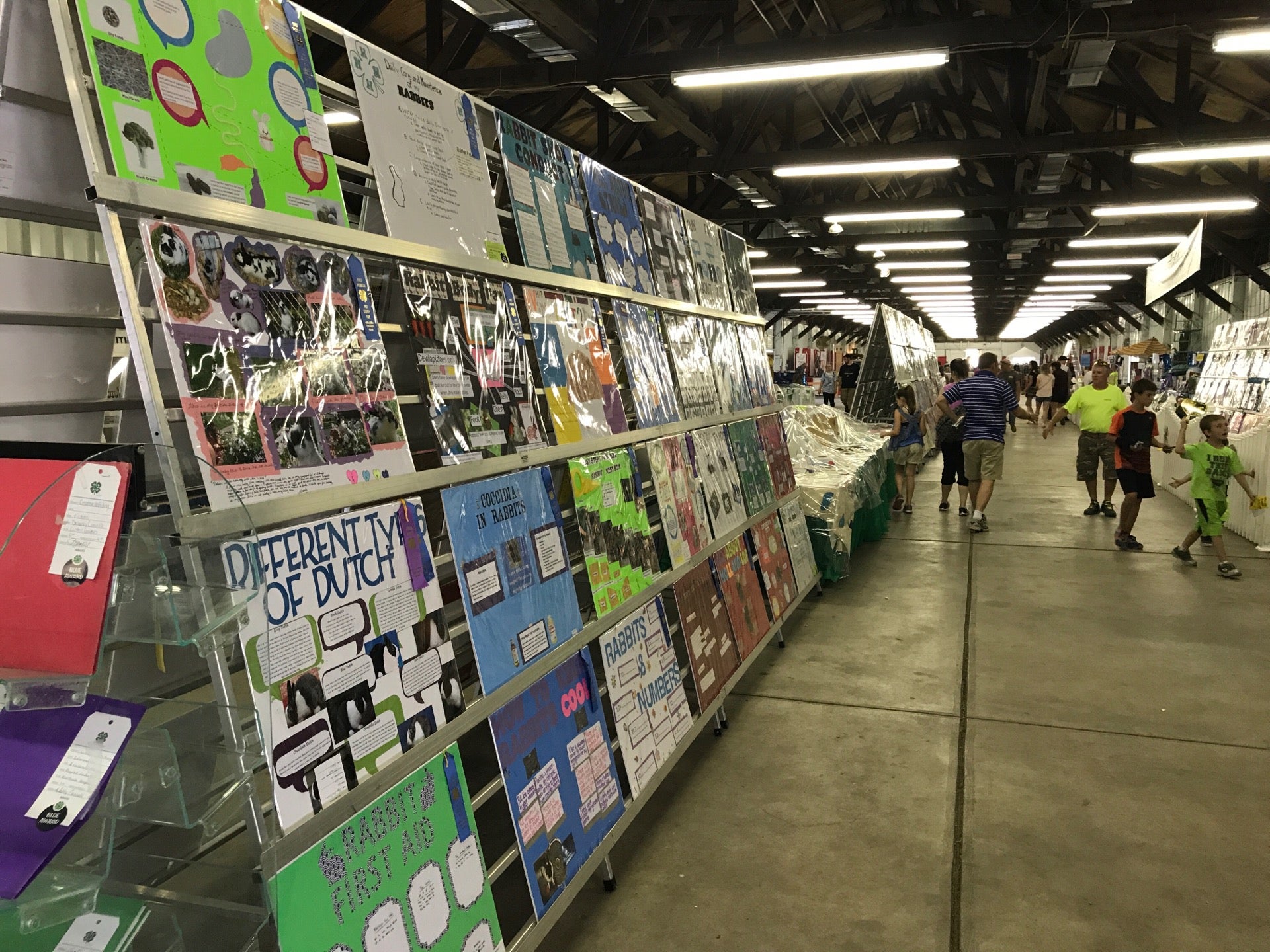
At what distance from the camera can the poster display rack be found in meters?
1.52

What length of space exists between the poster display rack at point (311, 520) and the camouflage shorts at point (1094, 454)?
750 cm

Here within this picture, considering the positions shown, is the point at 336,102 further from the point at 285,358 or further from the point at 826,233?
the point at 826,233

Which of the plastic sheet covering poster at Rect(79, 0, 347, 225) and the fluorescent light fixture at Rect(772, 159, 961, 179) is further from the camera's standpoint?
the fluorescent light fixture at Rect(772, 159, 961, 179)

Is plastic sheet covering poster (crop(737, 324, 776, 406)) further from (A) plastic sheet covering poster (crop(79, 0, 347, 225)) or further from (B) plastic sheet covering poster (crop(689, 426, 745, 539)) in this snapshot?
(A) plastic sheet covering poster (crop(79, 0, 347, 225))

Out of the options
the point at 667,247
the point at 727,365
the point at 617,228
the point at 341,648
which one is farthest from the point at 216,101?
the point at 727,365

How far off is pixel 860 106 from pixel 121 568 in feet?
45.6

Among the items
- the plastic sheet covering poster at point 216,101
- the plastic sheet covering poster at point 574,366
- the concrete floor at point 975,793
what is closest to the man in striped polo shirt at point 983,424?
the concrete floor at point 975,793

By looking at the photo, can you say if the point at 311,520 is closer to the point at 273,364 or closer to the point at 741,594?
the point at 273,364

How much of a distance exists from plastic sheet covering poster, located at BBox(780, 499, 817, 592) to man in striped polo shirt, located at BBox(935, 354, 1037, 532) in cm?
348

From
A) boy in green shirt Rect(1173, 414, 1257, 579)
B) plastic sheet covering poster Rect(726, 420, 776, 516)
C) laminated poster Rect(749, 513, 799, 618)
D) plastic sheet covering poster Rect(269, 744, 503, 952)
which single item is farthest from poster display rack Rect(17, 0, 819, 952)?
boy in green shirt Rect(1173, 414, 1257, 579)

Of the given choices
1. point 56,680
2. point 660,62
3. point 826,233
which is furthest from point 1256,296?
point 56,680

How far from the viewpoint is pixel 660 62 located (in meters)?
7.09

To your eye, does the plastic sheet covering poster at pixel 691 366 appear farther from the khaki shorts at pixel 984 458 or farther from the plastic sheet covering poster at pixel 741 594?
the khaki shorts at pixel 984 458

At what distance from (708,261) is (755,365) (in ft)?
3.03
